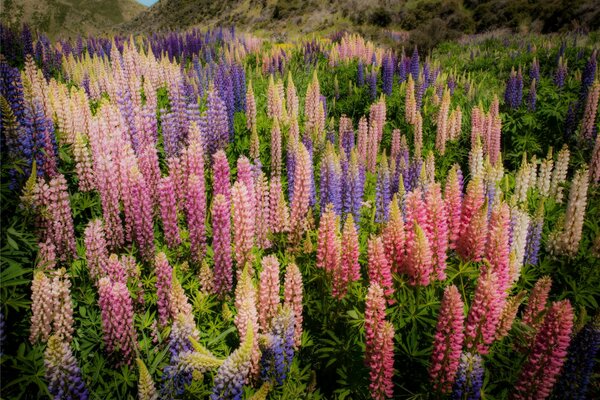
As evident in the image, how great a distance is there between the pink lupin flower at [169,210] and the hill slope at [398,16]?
13761 millimetres

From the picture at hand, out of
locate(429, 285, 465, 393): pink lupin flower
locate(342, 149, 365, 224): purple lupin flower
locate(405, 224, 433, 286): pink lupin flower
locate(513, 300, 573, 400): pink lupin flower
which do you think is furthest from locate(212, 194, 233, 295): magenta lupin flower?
locate(513, 300, 573, 400): pink lupin flower

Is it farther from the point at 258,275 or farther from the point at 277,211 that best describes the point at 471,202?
the point at 258,275

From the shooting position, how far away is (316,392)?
3.01 meters

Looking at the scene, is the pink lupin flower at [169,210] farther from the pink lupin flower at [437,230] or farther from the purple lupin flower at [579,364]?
the purple lupin flower at [579,364]

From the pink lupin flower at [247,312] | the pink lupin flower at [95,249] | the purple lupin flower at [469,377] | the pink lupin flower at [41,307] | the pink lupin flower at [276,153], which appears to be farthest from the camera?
the pink lupin flower at [276,153]

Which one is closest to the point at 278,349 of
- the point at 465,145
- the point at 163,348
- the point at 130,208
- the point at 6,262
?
the point at 163,348

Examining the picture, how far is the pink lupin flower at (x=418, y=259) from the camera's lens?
10.2 feet

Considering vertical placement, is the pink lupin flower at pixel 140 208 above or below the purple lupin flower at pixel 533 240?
above

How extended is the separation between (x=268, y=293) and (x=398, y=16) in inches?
1306

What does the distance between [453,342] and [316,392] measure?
1106 mm

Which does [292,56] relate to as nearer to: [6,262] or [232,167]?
[232,167]

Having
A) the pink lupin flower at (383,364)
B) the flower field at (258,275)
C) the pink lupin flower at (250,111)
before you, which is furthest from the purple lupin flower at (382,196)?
the pink lupin flower at (250,111)

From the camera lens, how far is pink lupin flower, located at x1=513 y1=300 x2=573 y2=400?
256 centimetres

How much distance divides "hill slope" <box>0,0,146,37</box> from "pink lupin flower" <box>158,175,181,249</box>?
153 feet
